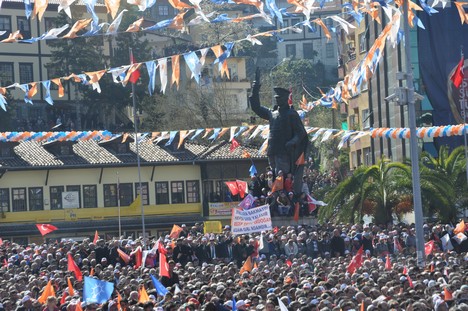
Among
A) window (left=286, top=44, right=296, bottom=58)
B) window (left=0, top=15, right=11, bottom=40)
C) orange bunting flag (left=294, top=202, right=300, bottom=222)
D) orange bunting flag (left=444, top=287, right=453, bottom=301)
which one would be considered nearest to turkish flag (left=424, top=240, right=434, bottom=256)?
orange bunting flag (left=294, top=202, right=300, bottom=222)

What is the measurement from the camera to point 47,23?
262ft

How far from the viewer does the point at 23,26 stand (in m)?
79.2

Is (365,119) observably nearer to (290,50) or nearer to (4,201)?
(4,201)

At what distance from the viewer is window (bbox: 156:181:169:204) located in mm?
63453

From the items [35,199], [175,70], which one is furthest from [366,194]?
[35,199]

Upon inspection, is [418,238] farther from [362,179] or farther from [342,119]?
[342,119]

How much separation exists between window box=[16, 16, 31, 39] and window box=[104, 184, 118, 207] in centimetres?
1987

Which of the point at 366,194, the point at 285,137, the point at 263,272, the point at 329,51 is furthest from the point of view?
the point at 329,51

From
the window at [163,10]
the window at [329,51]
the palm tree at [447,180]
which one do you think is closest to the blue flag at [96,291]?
the palm tree at [447,180]

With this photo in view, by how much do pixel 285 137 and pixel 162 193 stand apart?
28.6 m

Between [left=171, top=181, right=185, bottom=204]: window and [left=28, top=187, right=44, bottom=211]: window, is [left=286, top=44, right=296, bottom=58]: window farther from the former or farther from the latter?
[left=28, top=187, right=44, bottom=211]: window

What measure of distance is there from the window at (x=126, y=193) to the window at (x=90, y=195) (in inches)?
52.8

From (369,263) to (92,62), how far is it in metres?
48.9

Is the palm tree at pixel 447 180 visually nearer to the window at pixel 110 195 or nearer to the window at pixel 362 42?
the window at pixel 362 42
